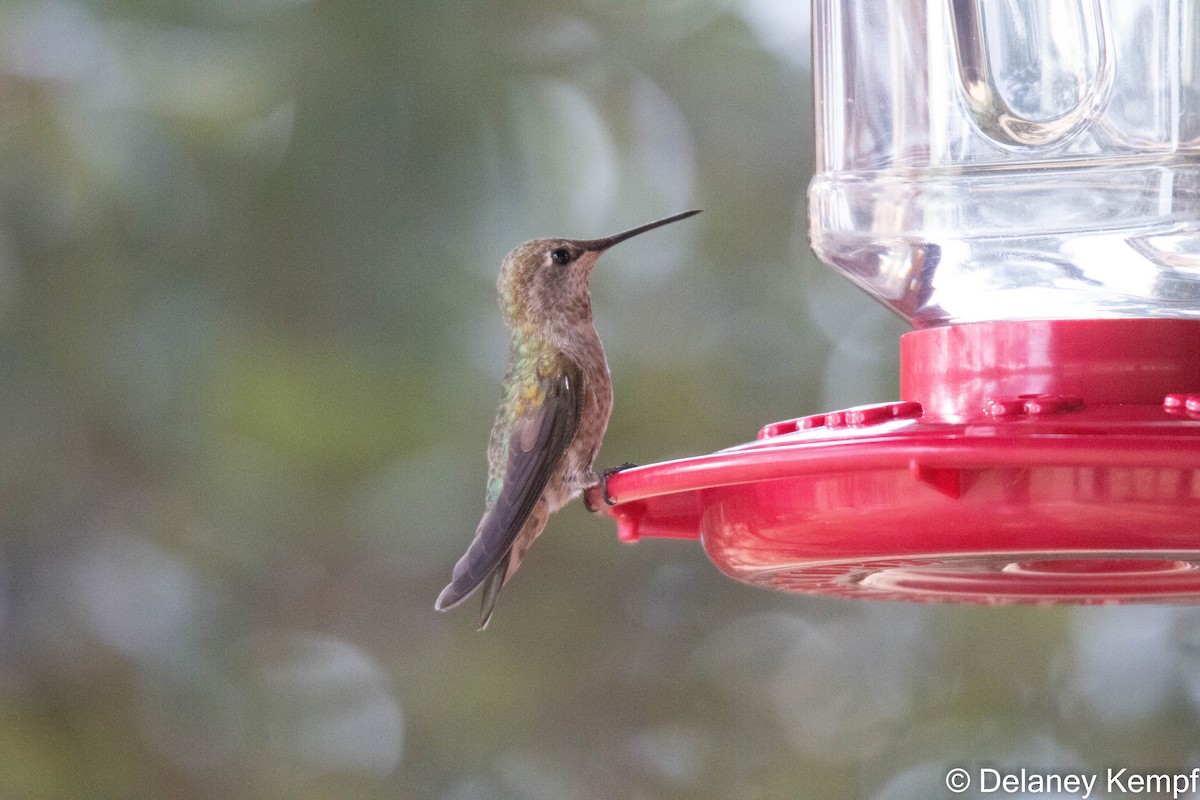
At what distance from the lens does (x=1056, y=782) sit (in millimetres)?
5117

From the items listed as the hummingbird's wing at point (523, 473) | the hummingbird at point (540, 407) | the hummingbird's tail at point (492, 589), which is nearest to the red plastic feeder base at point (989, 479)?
the hummingbird's wing at point (523, 473)

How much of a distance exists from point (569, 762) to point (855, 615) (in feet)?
4.39

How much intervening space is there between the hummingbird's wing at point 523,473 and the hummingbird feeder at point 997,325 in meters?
0.59

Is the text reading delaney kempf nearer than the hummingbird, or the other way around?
the hummingbird

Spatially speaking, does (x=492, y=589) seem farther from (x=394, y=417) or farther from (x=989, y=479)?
(x=989, y=479)

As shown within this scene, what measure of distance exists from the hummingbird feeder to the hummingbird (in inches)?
20.1

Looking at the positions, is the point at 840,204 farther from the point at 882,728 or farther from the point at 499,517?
the point at 882,728

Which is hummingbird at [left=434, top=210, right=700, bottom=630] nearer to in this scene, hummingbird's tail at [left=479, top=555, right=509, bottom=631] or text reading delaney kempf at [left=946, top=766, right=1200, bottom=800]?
hummingbird's tail at [left=479, top=555, right=509, bottom=631]

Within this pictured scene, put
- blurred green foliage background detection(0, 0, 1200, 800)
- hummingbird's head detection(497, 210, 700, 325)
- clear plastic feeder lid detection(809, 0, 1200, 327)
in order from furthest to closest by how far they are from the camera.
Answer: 1. blurred green foliage background detection(0, 0, 1200, 800)
2. hummingbird's head detection(497, 210, 700, 325)
3. clear plastic feeder lid detection(809, 0, 1200, 327)

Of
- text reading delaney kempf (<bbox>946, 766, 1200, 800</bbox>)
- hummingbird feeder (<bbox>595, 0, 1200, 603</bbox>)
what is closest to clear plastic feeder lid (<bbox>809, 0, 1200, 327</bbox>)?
hummingbird feeder (<bbox>595, 0, 1200, 603</bbox>)

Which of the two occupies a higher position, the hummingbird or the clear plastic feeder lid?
the clear plastic feeder lid

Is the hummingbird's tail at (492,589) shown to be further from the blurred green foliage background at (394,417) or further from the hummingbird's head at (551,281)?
the blurred green foliage background at (394,417)

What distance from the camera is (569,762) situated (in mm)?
5406

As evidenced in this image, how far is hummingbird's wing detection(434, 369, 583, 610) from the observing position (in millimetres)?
2883
